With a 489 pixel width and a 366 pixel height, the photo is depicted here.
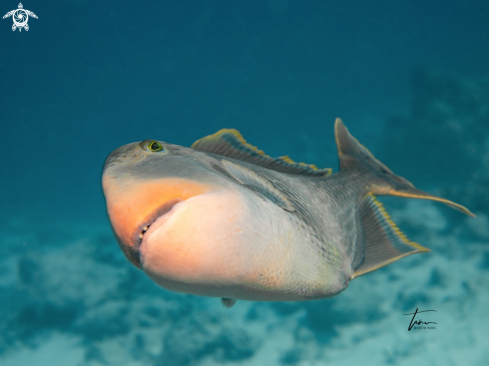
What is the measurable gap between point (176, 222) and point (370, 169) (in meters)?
3.25

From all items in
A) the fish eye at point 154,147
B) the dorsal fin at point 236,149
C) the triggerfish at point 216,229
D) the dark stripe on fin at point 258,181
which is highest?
the dorsal fin at point 236,149

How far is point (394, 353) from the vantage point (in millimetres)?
15234

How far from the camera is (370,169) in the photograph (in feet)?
11.9

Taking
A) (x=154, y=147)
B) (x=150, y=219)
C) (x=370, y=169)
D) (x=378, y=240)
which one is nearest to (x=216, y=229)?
(x=150, y=219)

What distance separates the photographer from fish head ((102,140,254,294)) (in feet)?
3.39

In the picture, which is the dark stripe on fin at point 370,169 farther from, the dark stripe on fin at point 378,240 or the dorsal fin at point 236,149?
the dorsal fin at point 236,149

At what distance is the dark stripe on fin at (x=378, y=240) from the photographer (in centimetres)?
274

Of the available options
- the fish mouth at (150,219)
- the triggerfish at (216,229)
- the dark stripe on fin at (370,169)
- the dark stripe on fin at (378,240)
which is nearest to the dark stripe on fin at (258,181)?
the triggerfish at (216,229)

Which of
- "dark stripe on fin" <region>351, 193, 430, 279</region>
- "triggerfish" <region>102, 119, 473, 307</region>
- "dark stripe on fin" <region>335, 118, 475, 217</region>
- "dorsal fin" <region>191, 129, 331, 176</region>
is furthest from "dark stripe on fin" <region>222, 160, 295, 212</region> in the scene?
"dark stripe on fin" <region>335, 118, 475, 217</region>

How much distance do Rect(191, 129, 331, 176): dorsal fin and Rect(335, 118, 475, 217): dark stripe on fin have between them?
1.19 metres

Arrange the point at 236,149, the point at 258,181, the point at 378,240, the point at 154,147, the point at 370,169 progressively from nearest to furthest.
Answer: the point at 154,147 < the point at 258,181 < the point at 236,149 < the point at 378,240 < the point at 370,169

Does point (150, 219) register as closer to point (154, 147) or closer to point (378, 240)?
point (154, 147)

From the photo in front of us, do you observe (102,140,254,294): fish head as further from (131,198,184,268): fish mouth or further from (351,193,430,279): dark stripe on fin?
(351,193,430,279): dark stripe on fin

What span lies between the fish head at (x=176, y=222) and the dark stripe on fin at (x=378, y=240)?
75.3 inches
